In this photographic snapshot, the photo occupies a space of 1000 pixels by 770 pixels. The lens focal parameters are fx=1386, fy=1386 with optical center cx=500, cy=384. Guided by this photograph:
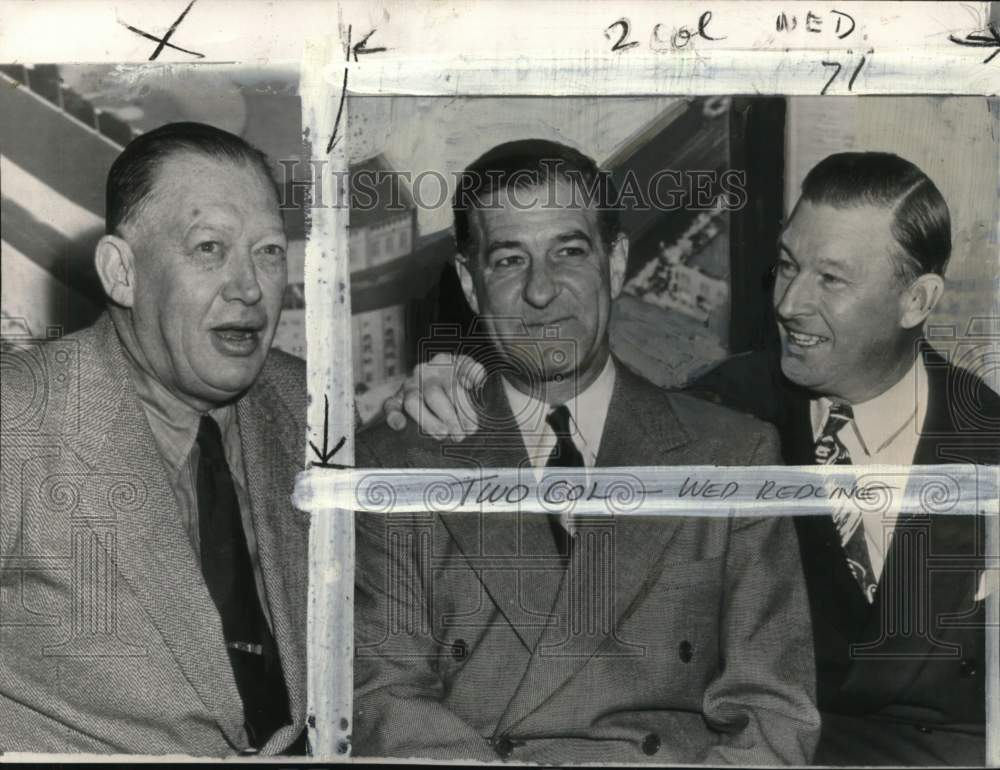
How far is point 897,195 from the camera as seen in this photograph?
3.50 metres

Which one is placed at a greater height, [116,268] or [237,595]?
[116,268]

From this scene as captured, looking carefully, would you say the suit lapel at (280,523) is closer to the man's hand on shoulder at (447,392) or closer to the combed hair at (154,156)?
the man's hand on shoulder at (447,392)

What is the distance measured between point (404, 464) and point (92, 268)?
0.95 metres

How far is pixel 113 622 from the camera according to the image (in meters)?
3.53

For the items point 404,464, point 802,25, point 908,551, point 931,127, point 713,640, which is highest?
point 802,25

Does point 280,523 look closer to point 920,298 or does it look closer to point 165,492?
point 165,492

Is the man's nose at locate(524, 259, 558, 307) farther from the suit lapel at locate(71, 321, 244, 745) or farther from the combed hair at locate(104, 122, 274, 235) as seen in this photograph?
the suit lapel at locate(71, 321, 244, 745)

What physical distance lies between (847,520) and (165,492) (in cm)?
174

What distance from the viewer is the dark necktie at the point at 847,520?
3.53 m

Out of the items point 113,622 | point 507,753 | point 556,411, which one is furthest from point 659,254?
point 113,622

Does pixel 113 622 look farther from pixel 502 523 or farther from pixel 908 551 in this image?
pixel 908 551

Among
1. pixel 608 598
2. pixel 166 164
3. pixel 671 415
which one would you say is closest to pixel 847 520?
pixel 671 415

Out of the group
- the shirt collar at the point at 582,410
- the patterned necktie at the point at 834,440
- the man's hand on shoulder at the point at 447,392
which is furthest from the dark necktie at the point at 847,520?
the man's hand on shoulder at the point at 447,392

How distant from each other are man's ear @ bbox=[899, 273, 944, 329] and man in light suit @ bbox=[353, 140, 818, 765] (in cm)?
47
